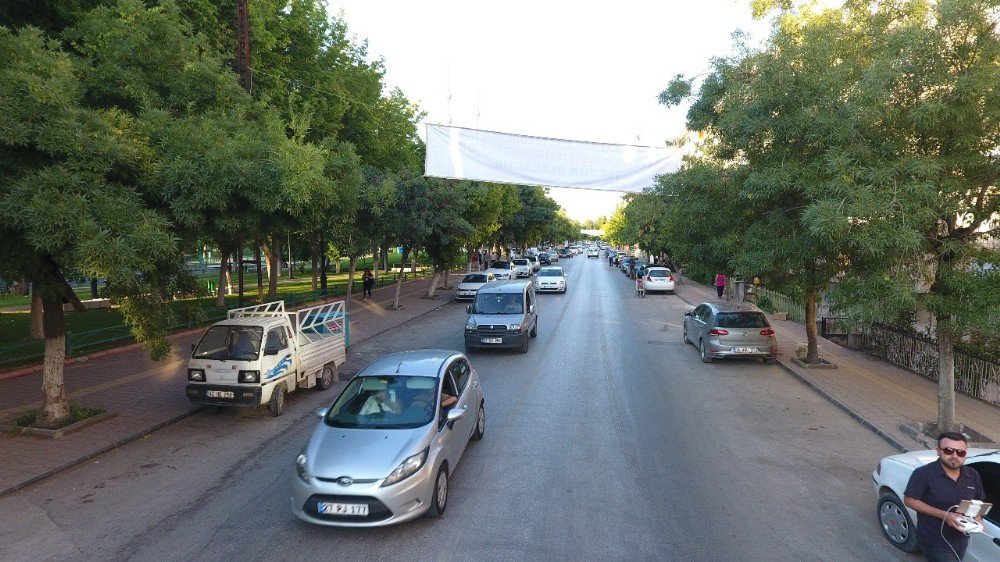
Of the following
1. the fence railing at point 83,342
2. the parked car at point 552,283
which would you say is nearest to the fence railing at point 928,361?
the fence railing at point 83,342

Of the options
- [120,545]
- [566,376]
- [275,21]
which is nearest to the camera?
[120,545]

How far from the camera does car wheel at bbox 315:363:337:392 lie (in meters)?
12.6

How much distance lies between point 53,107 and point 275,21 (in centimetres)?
1432

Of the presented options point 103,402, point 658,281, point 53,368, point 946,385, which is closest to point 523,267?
point 658,281

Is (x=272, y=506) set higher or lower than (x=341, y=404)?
lower

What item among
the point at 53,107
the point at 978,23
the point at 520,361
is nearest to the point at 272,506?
the point at 53,107

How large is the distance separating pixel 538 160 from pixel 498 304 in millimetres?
5036

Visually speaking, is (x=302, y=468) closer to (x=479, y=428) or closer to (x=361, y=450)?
(x=361, y=450)

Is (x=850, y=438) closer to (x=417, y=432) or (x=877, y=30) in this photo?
(x=877, y=30)

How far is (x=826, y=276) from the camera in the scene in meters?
11.0

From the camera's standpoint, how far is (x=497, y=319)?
1647cm

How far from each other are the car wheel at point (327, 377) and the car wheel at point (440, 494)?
A: 6.64 meters

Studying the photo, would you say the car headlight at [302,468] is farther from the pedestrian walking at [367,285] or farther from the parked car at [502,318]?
the pedestrian walking at [367,285]

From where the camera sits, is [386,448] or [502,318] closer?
[386,448]
